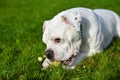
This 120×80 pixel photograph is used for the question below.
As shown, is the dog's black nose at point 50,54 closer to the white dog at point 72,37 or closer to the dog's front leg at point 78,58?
the white dog at point 72,37

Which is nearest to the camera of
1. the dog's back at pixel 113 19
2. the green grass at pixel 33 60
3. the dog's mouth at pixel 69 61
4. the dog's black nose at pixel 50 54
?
the green grass at pixel 33 60

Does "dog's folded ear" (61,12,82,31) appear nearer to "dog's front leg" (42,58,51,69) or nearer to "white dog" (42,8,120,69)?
"white dog" (42,8,120,69)

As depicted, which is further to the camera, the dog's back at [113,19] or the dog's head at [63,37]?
the dog's back at [113,19]

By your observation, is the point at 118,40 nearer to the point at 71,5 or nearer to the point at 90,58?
the point at 90,58

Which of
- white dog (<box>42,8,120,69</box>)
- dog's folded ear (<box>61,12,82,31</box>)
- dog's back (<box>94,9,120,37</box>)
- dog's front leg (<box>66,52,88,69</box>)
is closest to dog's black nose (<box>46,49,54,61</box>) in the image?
white dog (<box>42,8,120,69</box>)

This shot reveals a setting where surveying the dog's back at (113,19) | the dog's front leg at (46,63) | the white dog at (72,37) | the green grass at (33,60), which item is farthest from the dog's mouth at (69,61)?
the dog's back at (113,19)

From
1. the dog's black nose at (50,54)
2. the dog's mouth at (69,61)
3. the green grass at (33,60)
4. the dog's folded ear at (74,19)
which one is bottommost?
the green grass at (33,60)

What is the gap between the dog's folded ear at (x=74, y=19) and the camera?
19.1 feet

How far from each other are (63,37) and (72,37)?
16 centimetres

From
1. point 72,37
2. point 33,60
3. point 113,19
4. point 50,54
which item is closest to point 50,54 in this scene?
point 50,54

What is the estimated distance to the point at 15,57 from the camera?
21.4ft

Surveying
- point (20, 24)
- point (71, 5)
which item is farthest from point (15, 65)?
point (71, 5)

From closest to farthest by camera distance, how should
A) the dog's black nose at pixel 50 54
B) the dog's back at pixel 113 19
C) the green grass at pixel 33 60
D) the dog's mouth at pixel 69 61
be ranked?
the green grass at pixel 33 60
the dog's black nose at pixel 50 54
the dog's mouth at pixel 69 61
the dog's back at pixel 113 19

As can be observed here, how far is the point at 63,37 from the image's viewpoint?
19.1 ft
